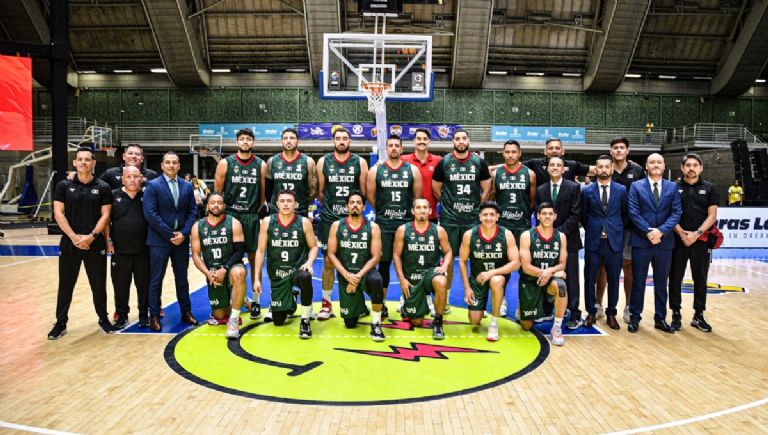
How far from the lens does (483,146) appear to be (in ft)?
94.6

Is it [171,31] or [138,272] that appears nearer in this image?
[138,272]

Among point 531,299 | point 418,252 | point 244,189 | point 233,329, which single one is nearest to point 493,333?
point 531,299

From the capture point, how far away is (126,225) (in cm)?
630

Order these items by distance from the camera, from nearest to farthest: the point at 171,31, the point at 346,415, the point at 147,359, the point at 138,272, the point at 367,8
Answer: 1. the point at 346,415
2. the point at 147,359
3. the point at 138,272
4. the point at 367,8
5. the point at 171,31

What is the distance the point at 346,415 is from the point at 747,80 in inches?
1271

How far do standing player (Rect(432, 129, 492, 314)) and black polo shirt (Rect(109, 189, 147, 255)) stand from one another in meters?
3.68

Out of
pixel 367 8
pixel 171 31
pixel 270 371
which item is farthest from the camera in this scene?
pixel 171 31

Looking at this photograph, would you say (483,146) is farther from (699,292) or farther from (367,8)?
(699,292)

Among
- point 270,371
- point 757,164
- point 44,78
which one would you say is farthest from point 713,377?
point 44,78

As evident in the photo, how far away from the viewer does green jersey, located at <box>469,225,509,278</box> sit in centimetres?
634

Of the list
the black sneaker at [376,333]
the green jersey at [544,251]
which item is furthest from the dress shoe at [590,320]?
the black sneaker at [376,333]

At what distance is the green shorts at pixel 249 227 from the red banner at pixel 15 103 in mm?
6226

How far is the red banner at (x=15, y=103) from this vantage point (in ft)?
34.6

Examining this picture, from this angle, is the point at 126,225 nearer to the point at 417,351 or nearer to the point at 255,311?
the point at 255,311
